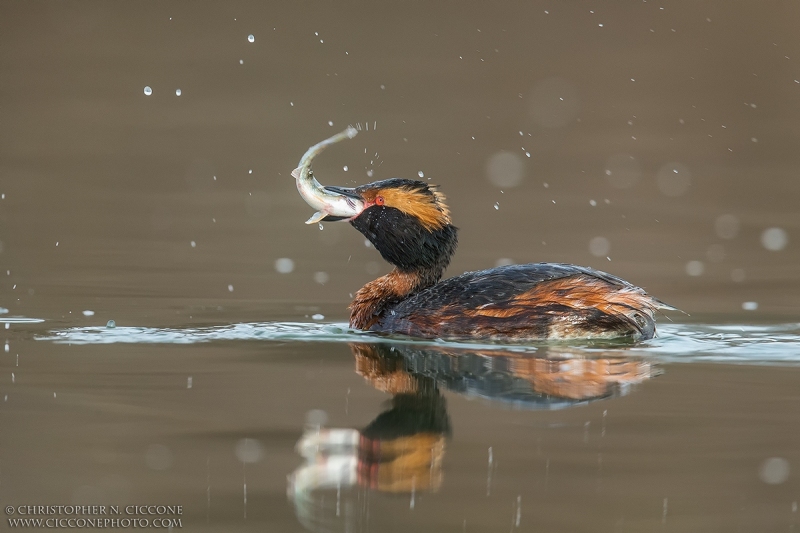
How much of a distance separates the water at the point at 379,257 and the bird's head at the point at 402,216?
64 centimetres

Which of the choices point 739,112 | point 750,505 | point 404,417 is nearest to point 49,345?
point 404,417

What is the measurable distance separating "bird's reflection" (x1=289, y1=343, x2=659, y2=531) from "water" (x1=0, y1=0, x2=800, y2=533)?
2 centimetres

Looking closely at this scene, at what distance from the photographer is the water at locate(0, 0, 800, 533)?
15.5 ft

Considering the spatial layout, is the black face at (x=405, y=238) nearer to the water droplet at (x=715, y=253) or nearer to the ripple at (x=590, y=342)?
the ripple at (x=590, y=342)

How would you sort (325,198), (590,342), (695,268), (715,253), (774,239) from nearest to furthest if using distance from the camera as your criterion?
(590,342), (325,198), (695,268), (715,253), (774,239)

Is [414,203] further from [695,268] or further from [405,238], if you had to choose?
[695,268]

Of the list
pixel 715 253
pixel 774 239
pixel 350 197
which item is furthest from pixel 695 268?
pixel 350 197

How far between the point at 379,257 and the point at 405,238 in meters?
3.99

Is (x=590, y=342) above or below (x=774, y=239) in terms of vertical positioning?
below

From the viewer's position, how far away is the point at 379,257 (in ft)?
39.5

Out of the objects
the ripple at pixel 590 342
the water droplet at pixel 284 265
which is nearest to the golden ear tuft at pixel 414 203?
the ripple at pixel 590 342

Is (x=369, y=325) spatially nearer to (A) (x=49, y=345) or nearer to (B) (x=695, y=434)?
(A) (x=49, y=345)

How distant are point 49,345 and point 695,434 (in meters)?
3.70

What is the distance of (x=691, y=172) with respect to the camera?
1541 centimetres
